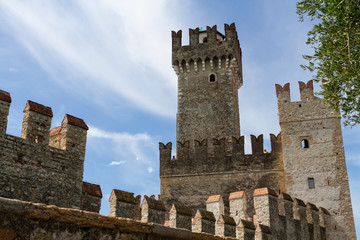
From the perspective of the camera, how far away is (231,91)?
23828 mm

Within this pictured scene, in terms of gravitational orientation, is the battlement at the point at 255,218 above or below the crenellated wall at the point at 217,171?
below

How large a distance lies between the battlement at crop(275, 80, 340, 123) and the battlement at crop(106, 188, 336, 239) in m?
4.00

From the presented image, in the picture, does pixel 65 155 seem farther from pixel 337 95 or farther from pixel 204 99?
pixel 204 99

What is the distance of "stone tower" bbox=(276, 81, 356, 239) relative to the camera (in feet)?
55.5

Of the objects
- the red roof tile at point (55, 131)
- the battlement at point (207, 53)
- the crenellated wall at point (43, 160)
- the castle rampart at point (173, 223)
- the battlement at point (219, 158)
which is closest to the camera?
the castle rampart at point (173, 223)

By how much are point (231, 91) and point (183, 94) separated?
277 cm

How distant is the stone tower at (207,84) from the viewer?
76.2 feet

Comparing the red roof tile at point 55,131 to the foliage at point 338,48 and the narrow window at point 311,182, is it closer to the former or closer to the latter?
the foliage at point 338,48

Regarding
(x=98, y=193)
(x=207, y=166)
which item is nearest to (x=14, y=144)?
(x=98, y=193)

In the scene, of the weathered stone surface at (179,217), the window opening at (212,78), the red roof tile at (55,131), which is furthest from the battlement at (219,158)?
the red roof tile at (55,131)

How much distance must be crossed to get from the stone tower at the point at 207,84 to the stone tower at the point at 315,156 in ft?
15.4

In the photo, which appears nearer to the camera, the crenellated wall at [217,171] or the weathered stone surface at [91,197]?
the weathered stone surface at [91,197]

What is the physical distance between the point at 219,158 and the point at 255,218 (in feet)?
19.9

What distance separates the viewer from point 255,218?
13547mm
